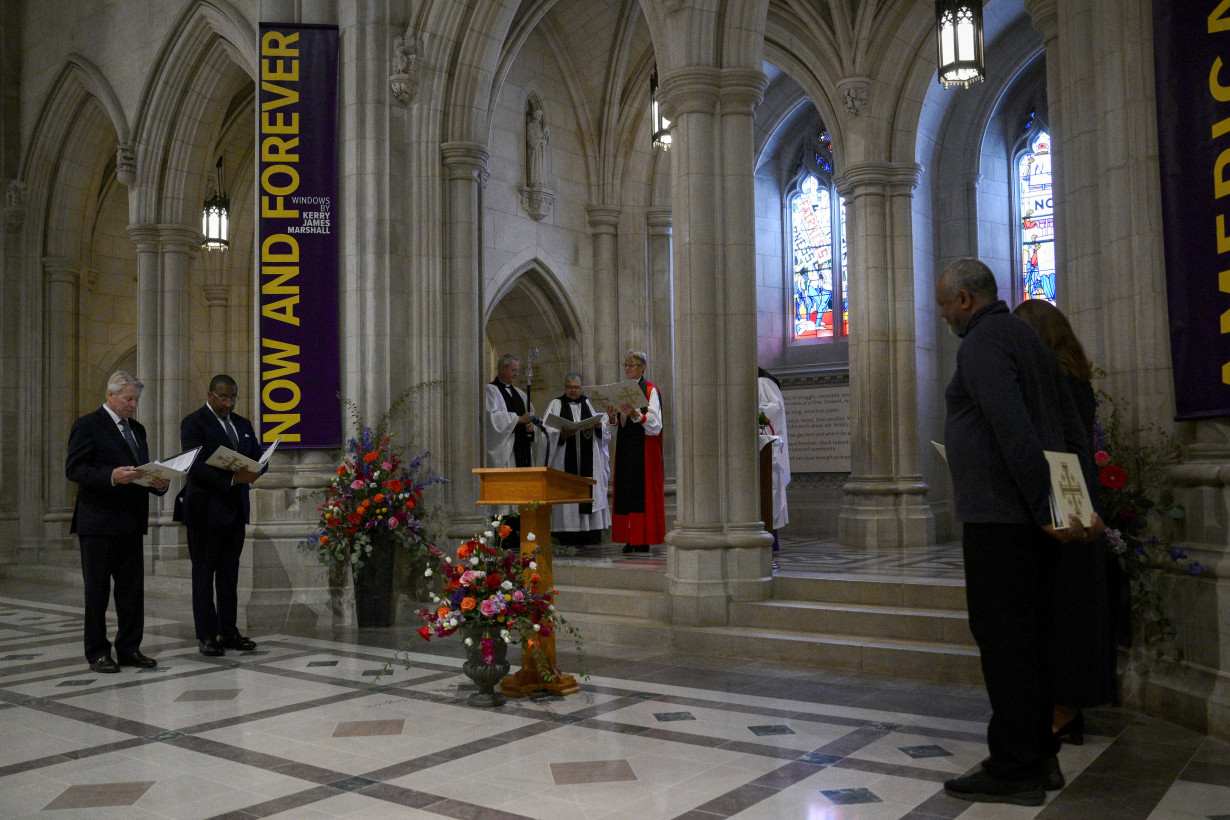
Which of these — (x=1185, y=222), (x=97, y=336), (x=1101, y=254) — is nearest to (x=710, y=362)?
(x=1101, y=254)

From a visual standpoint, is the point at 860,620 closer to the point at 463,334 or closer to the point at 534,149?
the point at 463,334

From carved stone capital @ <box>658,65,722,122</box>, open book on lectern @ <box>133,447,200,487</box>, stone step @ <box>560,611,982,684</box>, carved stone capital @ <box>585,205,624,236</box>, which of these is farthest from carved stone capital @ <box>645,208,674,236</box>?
open book on lectern @ <box>133,447,200,487</box>

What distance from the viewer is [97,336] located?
16234 mm

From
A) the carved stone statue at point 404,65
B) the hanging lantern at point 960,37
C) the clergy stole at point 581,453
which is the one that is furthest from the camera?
the clergy stole at point 581,453

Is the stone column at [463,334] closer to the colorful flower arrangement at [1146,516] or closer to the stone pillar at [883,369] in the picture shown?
the stone pillar at [883,369]

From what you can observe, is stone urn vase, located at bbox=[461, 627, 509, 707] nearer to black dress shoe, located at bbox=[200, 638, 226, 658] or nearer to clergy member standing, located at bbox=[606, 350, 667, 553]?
black dress shoe, located at bbox=[200, 638, 226, 658]

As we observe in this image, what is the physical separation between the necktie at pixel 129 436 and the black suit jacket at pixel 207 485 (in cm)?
28

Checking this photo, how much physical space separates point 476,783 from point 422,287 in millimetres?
5756

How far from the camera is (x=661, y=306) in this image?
13.5 m

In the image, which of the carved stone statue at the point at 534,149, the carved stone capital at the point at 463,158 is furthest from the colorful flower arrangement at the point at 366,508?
the carved stone statue at the point at 534,149

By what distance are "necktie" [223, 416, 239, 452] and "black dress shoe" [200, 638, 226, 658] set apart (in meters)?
1.28

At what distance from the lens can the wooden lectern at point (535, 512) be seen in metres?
5.31

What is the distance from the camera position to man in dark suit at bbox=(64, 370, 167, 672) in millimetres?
6211

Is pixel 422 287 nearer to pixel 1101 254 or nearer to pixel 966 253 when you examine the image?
pixel 1101 254
